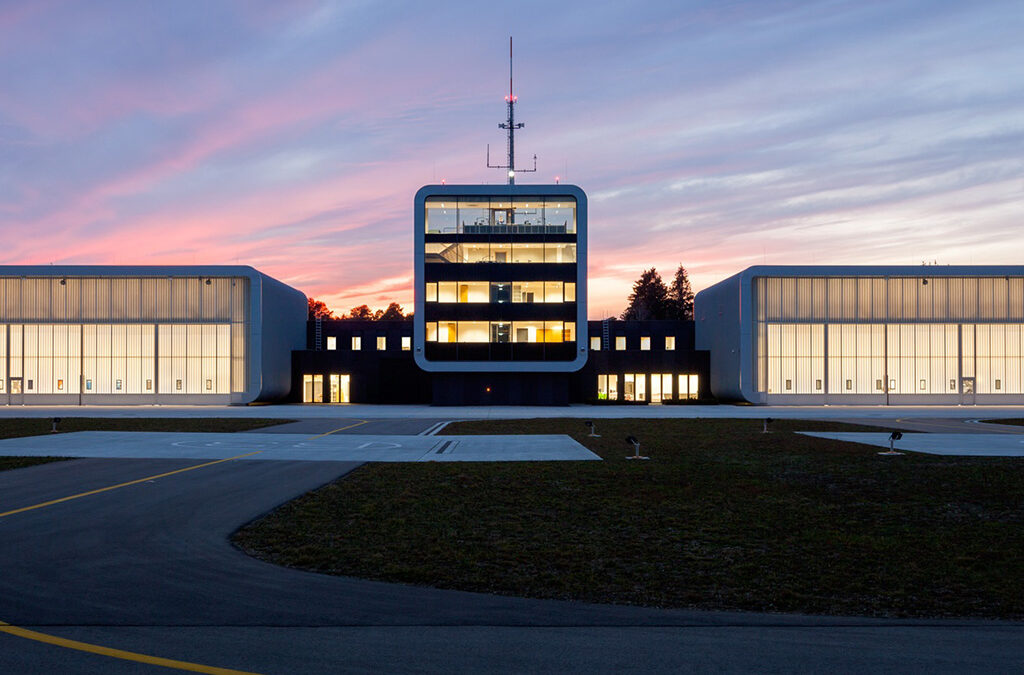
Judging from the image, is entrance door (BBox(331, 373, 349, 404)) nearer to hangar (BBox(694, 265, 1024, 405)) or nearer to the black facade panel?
the black facade panel

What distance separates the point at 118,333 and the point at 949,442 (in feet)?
192

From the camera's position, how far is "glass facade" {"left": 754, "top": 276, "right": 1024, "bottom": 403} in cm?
5438

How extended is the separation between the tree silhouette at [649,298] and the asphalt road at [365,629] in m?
136

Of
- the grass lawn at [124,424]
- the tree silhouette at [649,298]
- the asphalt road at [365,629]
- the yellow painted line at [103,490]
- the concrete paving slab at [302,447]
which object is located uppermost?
the tree silhouette at [649,298]

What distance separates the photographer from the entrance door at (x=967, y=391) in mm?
54125

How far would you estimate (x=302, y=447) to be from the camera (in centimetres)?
2359

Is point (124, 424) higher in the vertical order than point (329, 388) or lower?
lower

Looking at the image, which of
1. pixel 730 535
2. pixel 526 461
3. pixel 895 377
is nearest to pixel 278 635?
pixel 730 535

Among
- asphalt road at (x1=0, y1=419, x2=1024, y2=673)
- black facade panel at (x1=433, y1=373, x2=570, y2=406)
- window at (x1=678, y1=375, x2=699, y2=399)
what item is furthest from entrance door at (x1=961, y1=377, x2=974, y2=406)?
asphalt road at (x1=0, y1=419, x2=1024, y2=673)

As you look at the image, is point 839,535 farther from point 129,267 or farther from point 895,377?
point 129,267

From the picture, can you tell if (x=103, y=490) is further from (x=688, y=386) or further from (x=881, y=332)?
(x=881, y=332)

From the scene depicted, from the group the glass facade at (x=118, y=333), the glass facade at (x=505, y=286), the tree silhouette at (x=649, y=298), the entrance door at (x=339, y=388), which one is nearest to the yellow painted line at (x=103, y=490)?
the glass facade at (x=505, y=286)

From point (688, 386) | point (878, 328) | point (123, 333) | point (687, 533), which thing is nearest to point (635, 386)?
point (688, 386)

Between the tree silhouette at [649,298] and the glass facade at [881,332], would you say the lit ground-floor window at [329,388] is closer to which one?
the glass facade at [881,332]
